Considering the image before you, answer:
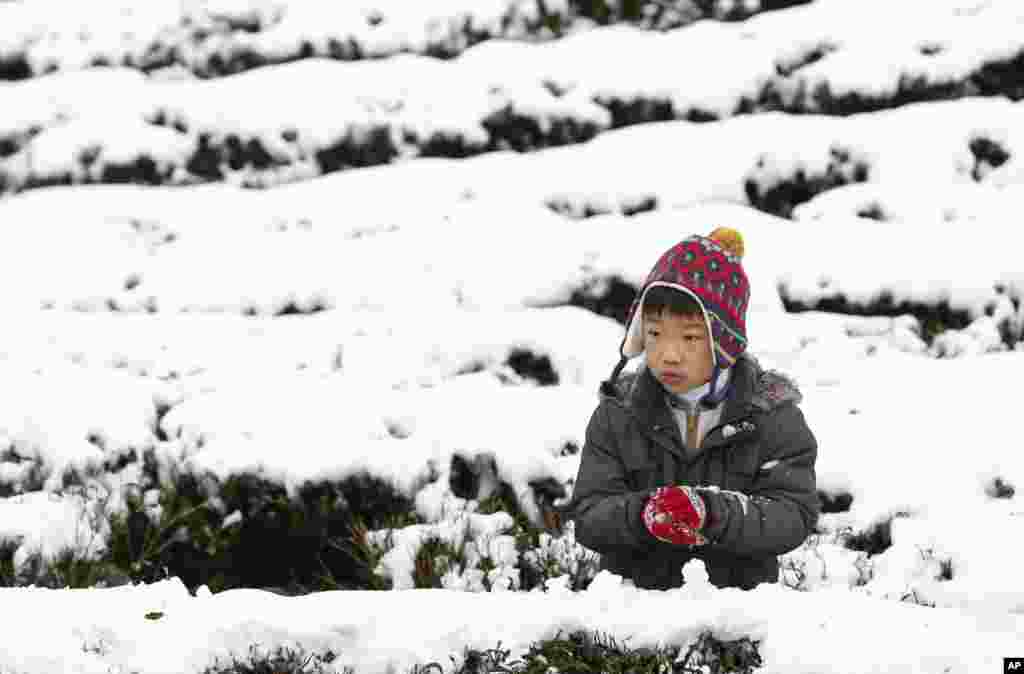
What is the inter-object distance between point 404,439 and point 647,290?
166 centimetres

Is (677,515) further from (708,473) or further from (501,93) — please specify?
(501,93)

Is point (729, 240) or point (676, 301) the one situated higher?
point (729, 240)

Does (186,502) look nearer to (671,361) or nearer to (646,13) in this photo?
(671,361)

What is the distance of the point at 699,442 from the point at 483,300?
2.61 metres

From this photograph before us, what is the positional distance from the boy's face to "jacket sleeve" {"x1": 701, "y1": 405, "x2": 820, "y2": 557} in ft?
0.75

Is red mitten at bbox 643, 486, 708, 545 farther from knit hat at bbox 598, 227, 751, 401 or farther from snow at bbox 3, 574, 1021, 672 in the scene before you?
knit hat at bbox 598, 227, 751, 401

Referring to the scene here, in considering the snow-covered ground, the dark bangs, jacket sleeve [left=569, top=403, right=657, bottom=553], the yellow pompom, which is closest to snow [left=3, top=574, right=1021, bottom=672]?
the snow-covered ground

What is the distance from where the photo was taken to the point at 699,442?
246cm

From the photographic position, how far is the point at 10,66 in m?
8.13

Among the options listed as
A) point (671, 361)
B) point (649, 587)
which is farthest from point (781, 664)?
point (671, 361)

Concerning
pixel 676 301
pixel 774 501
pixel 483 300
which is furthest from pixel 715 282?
pixel 483 300

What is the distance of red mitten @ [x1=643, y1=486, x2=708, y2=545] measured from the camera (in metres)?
2.16

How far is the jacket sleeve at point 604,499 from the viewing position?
2.33 meters

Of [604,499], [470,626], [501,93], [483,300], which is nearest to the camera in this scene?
[470,626]
